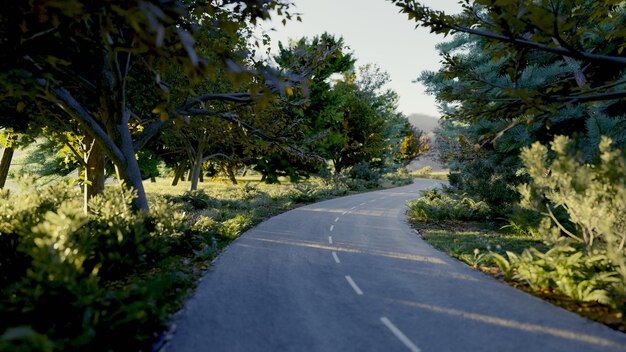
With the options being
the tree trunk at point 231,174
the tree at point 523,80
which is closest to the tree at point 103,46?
the tree at point 523,80

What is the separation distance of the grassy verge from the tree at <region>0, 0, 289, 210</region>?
726 cm

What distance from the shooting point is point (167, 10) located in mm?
3783

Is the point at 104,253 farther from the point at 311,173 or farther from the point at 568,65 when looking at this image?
the point at 311,173

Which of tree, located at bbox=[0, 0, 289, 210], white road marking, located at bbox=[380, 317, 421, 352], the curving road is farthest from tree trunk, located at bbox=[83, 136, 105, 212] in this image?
white road marking, located at bbox=[380, 317, 421, 352]

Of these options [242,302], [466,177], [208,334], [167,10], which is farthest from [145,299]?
[466,177]

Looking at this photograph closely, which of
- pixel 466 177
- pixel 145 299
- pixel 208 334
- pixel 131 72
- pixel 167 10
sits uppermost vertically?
pixel 131 72

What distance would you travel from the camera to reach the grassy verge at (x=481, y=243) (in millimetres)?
6268

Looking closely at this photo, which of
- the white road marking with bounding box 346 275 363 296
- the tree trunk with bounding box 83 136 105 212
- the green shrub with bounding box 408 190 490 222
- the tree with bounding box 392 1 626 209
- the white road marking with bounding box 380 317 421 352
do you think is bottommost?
the white road marking with bounding box 380 317 421 352

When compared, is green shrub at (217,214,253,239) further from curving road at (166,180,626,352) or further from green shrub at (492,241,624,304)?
green shrub at (492,241,624,304)

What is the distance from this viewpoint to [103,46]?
665 centimetres

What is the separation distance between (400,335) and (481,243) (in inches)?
301

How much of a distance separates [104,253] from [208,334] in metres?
3.80

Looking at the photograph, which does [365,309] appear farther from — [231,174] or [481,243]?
[231,174]

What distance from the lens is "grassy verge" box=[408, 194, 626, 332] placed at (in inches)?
247
